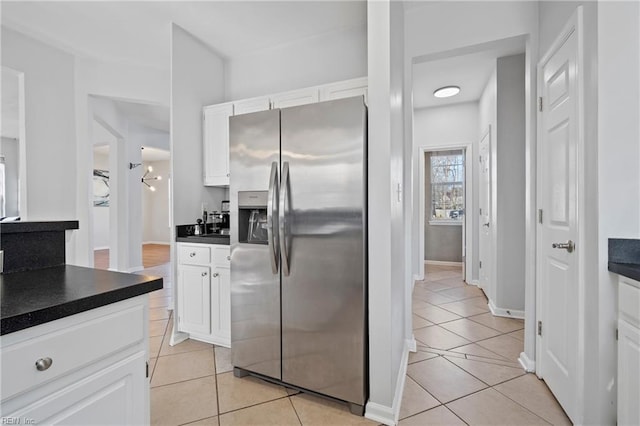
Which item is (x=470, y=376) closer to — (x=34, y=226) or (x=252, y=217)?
(x=252, y=217)

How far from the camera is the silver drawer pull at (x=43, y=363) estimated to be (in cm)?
74

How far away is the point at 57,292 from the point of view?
916 millimetres

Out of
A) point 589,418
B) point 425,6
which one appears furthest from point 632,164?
→ point 425,6

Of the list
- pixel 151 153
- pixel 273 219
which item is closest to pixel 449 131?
pixel 273 219

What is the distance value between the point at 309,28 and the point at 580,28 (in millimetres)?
2221

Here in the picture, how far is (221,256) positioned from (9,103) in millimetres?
4977

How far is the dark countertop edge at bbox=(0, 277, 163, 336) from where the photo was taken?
696 mm

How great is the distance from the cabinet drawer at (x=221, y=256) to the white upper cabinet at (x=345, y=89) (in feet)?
5.11

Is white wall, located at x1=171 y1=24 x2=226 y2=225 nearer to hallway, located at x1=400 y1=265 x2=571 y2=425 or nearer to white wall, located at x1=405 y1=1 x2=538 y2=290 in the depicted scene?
white wall, located at x1=405 y1=1 x2=538 y2=290

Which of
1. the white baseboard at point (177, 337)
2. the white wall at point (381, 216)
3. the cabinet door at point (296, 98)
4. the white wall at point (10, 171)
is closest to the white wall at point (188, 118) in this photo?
the cabinet door at point (296, 98)

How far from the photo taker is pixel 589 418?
1530mm

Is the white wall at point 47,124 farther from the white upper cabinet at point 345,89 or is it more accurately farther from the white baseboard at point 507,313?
the white baseboard at point 507,313

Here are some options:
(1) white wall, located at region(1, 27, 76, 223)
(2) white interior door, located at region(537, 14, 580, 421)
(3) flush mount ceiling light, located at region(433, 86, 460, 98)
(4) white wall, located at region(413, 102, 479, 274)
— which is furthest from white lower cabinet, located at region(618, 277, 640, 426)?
(1) white wall, located at region(1, 27, 76, 223)

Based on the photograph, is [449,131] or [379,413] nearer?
[379,413]
